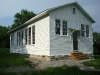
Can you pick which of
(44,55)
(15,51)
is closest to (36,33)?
(44,55)

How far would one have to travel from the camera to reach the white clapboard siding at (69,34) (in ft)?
45.9

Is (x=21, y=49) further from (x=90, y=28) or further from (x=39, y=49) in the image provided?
(x=90, y=28)

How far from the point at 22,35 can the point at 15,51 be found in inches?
150

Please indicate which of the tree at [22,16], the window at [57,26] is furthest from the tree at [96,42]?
the tree at [22,16]

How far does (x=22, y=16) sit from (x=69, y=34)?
44.1m

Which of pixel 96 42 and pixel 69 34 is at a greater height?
pixel 69 34

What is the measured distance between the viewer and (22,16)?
2245 inches

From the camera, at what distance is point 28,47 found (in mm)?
17984

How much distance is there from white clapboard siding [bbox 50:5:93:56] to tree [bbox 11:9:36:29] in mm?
40023

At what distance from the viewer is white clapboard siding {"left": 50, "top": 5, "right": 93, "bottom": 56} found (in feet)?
45.9

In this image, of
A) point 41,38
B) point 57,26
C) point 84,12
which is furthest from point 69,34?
point 84,12

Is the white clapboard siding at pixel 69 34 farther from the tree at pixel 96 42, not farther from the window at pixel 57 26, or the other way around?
the tree at pixel 96 42

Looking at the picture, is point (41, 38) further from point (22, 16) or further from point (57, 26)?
point (22, 16)

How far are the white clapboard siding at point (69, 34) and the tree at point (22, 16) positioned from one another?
131ft
